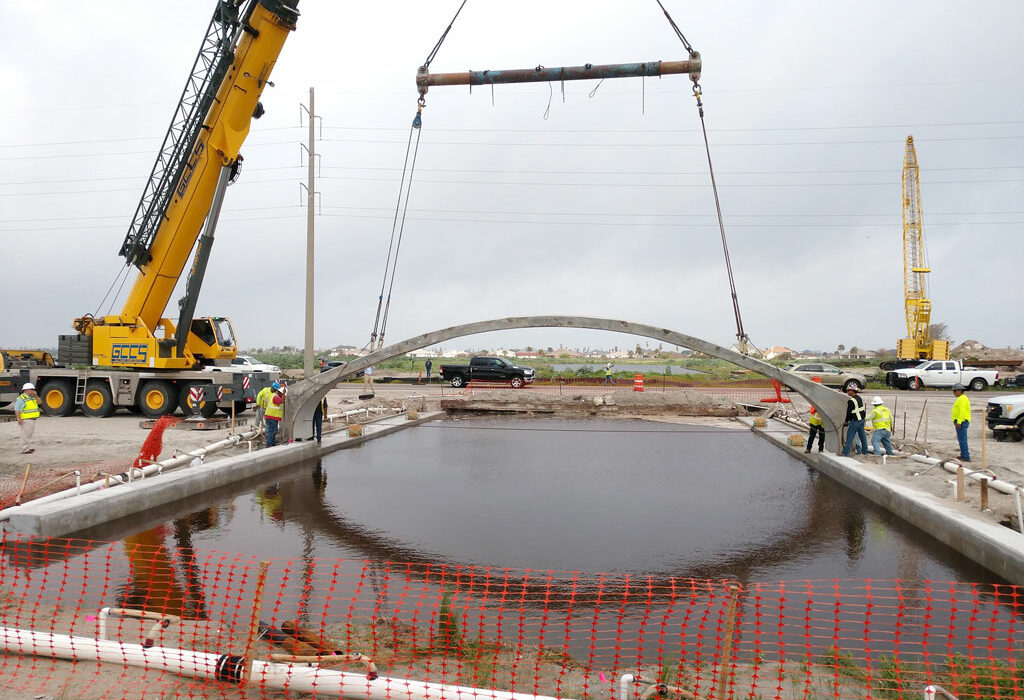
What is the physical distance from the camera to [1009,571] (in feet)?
25.0

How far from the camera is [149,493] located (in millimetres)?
10609

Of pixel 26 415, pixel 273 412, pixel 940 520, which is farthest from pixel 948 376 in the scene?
pixel 26 415

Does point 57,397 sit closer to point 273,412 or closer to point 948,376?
point 273,412

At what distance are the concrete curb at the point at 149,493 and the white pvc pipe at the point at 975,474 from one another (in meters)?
12.8

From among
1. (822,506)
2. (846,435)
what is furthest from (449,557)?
(846,435)

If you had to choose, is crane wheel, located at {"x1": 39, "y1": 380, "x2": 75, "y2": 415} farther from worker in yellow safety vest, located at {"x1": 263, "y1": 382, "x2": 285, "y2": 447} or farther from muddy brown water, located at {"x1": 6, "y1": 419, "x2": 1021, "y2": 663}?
muddy brown water, located at {"x1": 6, "y1": 419, "x2": 1021, "y2": 663}

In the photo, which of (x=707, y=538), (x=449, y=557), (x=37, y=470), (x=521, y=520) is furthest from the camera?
(x=37, y=470)

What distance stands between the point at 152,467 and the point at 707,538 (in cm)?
953

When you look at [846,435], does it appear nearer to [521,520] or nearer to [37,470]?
[521,520]

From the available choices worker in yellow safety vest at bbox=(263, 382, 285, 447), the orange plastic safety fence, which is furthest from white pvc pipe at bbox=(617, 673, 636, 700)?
worker in yellow safety vest at bbox=(263, 382, 285, 447)

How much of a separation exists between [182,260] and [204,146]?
11.9 ft

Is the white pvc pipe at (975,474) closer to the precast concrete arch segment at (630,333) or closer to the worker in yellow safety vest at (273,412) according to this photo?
the precast concrete arch segment at (630,333)

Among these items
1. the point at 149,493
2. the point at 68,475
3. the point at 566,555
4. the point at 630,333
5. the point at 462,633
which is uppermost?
the point at 630,333

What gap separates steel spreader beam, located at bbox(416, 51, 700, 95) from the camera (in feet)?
37.4
